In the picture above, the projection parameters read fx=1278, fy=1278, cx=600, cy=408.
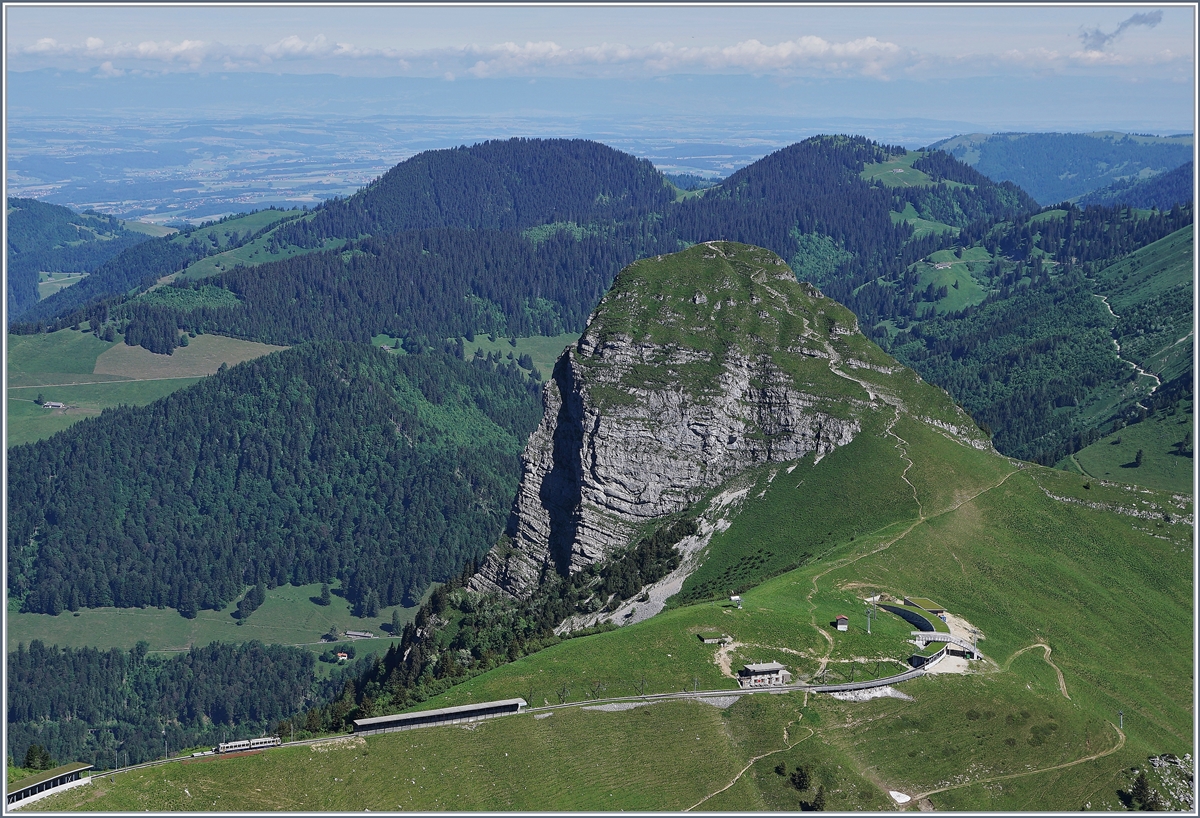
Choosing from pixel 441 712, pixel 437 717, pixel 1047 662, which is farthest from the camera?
pixel 1047 662

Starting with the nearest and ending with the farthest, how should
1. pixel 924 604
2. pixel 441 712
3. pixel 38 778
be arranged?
pixel 38 778 < pixel 441 712 < pixel 924 604

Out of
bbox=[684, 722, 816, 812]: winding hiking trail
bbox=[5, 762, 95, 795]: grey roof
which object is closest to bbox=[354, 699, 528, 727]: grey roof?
bbox=[684, 722, 816, 812]: winding hiking trail

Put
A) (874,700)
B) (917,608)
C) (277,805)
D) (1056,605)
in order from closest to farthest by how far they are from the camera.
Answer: (277,805) < (874,700) < (917,608) < (1056,605)

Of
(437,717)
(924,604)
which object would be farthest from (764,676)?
(437,717)

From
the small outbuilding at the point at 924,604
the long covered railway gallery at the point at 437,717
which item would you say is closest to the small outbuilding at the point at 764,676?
the long covered railway gallery at the point at 437,717

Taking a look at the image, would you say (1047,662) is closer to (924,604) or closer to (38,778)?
(924,604)

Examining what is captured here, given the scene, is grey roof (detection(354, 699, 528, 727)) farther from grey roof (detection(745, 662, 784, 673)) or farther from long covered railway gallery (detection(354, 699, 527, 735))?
grey roof (detection(745, 662, 784, 673))

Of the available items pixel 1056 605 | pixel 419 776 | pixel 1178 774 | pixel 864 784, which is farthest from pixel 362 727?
pixel 1056 605

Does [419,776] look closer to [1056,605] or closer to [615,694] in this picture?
[615,694]
